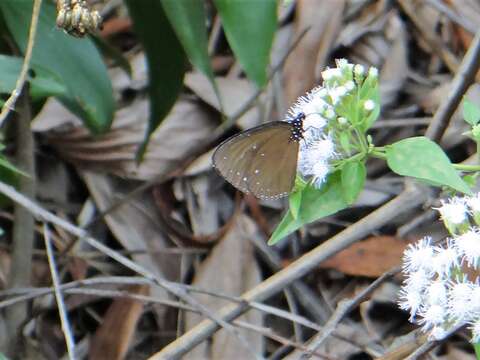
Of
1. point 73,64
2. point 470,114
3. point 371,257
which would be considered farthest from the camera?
point 371,257

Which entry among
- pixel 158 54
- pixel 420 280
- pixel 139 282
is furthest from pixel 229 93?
pixel 420 280

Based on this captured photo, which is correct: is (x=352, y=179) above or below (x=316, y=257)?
above

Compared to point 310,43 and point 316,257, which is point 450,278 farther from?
point 310,43

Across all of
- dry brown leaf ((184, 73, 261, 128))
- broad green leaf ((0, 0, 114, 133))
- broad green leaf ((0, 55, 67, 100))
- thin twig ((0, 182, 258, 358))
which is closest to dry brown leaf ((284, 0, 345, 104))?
dry brown leaf ((184, 73, 261, 128))

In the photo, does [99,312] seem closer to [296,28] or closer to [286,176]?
[296,28]

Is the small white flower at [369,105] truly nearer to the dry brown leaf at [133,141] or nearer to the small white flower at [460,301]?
the small white flower at [460,301]

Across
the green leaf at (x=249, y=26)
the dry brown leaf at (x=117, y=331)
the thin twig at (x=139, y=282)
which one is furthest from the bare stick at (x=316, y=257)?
the dry brown leaf at (x=117, y=331)
